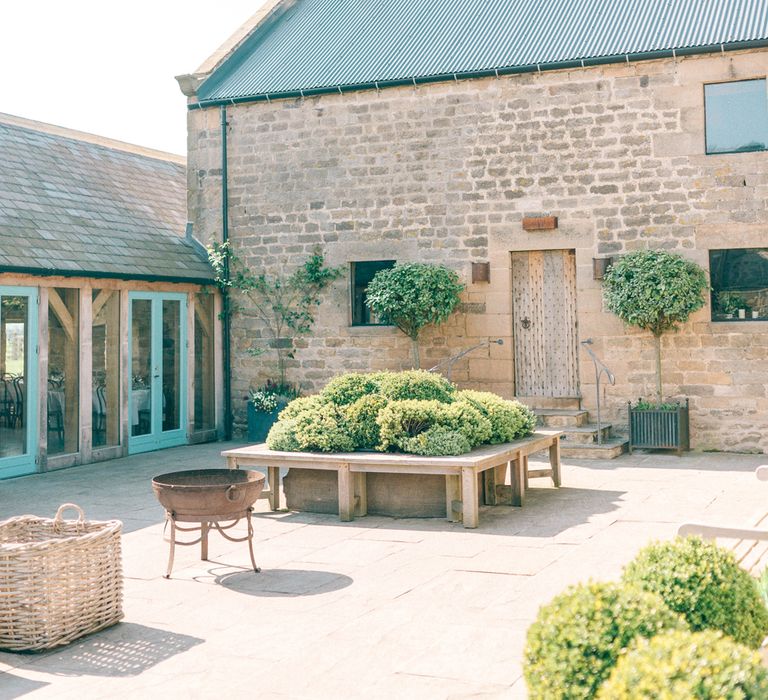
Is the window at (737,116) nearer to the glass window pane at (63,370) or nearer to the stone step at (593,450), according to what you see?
the stone step at (593,450)

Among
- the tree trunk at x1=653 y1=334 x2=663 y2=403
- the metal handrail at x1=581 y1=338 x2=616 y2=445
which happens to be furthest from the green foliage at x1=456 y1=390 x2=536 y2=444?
the tree trunk at x1=653 y1=334 x2=663 y2=403

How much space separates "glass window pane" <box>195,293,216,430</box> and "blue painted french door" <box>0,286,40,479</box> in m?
3.45

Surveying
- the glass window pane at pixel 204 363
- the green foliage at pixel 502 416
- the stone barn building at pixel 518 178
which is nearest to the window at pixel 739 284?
the stone barn building at pixel 518 178

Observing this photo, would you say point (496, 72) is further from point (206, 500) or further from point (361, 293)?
point (206, 500)

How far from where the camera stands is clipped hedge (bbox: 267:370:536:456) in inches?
336

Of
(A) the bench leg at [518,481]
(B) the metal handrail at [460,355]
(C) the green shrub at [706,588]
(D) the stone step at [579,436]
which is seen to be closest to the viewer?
(C) the green shrub at [706,588]

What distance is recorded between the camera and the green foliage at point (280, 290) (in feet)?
48.3

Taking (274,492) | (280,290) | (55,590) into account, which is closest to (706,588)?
(55,590)

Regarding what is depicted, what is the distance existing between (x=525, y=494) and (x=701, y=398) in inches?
174

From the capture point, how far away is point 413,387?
29.6ft

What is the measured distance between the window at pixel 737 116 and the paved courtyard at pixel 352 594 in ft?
15.9

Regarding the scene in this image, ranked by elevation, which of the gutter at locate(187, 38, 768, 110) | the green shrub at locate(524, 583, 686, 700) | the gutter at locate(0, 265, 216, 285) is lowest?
A: the green shrub at locate(524, 583, 686, 700)

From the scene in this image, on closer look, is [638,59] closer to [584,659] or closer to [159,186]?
[159,186]

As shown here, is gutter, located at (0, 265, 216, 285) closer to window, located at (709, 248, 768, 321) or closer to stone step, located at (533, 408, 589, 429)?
stone step, located at (533, 408, 589, 429)
